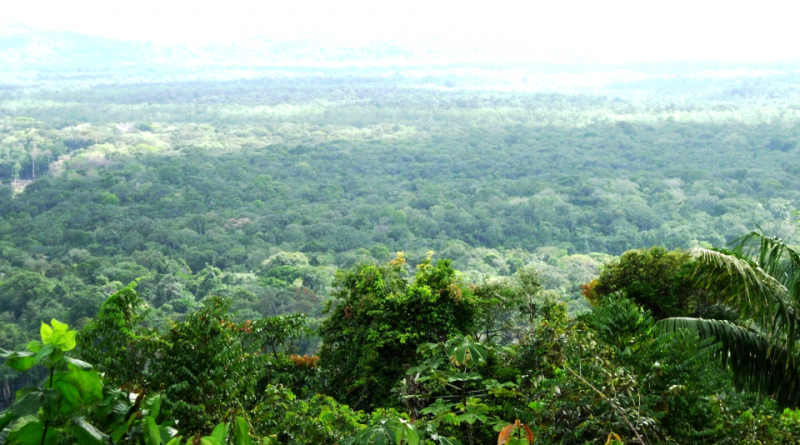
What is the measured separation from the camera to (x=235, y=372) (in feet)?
18.7

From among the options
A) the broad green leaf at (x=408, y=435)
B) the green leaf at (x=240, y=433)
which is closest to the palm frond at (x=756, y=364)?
the broad green leaf at (x=408, y=435)

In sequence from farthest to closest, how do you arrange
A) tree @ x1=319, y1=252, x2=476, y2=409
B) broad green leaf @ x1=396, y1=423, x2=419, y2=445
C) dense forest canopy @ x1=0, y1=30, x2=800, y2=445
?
tree @ x1=319, y1=252, x2=476, y2=409
dense forest canopy @ x1=0, y1=30, x2=800, y2=445
broad green leaf @ x1=396, y1=423, x2=419, y2=445

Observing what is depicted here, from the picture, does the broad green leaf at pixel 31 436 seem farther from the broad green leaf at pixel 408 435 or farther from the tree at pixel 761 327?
the tree at pixel 761 327

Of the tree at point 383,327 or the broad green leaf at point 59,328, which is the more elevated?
the broad green leaf at point 59,328

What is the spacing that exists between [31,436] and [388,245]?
52.5 m

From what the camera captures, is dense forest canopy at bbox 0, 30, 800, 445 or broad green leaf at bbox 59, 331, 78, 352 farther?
dense forest canopy at bbox 0, 30, 800, 445

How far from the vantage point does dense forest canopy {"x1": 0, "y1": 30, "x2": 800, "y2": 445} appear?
321 centimetres

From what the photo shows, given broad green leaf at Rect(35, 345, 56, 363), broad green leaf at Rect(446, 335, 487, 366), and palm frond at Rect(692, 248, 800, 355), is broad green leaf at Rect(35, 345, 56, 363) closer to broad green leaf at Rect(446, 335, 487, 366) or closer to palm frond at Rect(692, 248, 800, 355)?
broad green leaf at Rect(446, 335, 487, 366)

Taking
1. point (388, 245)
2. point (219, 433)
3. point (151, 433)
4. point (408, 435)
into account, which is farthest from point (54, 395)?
point (388, 245)

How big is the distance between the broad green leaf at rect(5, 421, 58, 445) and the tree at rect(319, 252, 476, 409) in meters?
7.63

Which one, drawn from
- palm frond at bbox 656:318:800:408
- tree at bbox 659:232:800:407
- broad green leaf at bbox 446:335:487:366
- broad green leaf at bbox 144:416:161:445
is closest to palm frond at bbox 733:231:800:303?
tree at bbox 659:232:800:407

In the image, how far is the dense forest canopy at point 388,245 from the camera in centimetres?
321

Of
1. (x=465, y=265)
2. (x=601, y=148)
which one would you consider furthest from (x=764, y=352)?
(x=601, y=148)

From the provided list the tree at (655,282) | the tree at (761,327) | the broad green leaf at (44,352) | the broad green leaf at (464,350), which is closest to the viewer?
the broad green leaf at (44,352)
